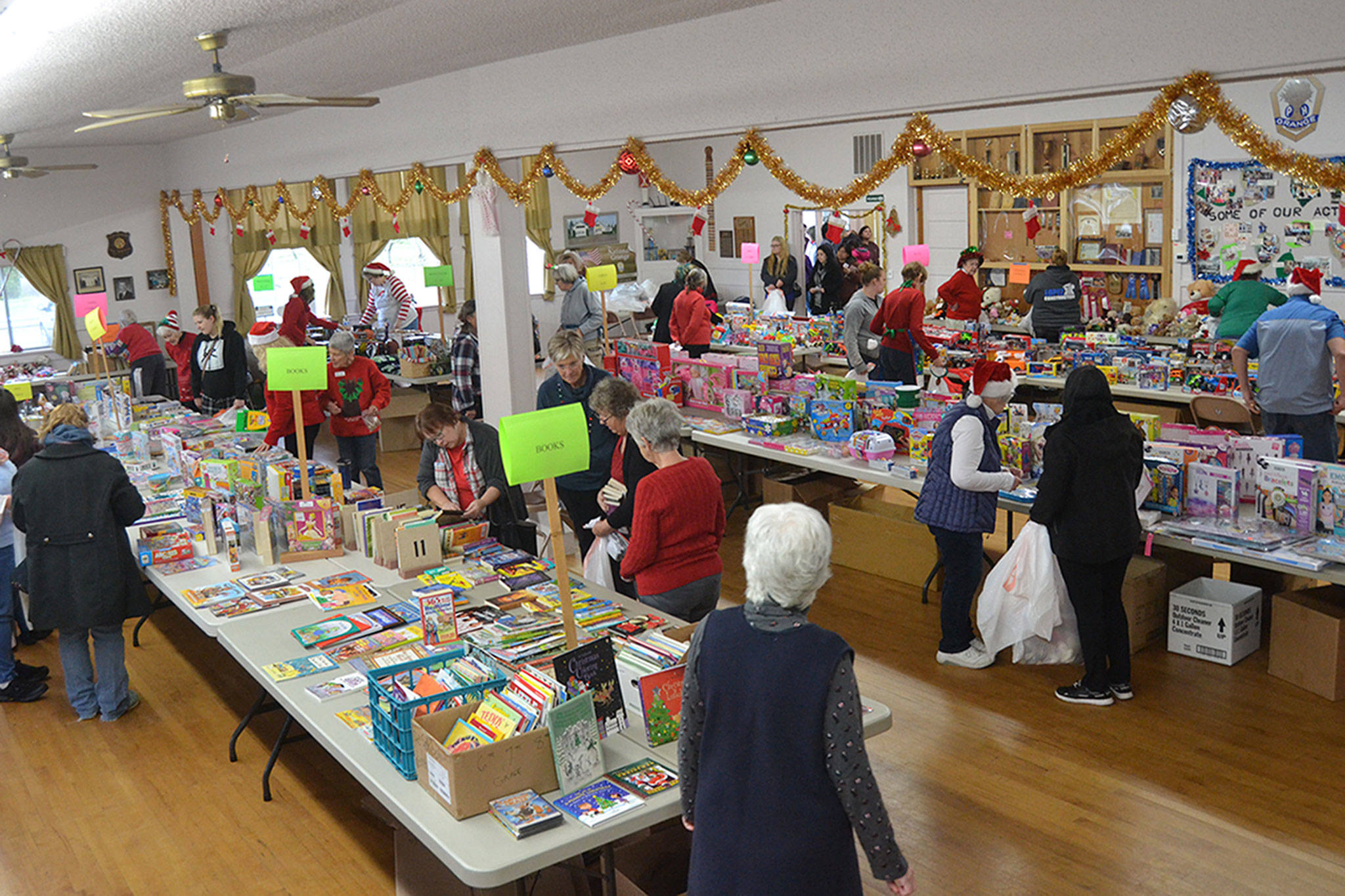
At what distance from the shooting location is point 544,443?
3.85 metres

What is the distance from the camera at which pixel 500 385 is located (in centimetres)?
938

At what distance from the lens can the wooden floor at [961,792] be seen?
411 centimetres

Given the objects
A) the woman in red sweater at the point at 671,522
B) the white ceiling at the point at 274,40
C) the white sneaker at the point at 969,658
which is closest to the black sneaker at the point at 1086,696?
the white sneaker at the point at 969,658

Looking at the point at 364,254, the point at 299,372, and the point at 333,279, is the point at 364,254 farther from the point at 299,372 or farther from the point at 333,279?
the point at 299,372

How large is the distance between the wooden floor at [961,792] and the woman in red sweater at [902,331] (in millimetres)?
3691

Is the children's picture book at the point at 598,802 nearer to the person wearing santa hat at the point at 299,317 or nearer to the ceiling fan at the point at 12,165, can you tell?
the ceiling fan at the point at 12,165

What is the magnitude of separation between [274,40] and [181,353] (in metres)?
5.89

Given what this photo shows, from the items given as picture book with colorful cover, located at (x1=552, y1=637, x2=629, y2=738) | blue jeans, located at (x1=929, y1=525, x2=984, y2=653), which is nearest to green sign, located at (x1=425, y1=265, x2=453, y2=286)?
blue jeans, located at (x1=929, y1=525, x2=984, y2=653)

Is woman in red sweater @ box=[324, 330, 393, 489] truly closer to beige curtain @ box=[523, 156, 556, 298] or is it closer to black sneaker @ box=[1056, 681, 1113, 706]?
black sneaker @ box=[1056, 681, 1113, 706]

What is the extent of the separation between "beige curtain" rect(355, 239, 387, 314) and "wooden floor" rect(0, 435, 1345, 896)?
11350 millimetres

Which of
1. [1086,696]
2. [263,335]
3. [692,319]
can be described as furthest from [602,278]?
[1086,696]

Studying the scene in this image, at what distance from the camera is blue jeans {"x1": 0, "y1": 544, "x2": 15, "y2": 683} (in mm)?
5898

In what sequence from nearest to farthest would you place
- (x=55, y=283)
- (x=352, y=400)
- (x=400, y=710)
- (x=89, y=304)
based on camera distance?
(x=400, y=710) < (x=352, y=400) < (x=89, y=304) < (x=55, y=283)

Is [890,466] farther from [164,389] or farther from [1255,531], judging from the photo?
[164,389]
